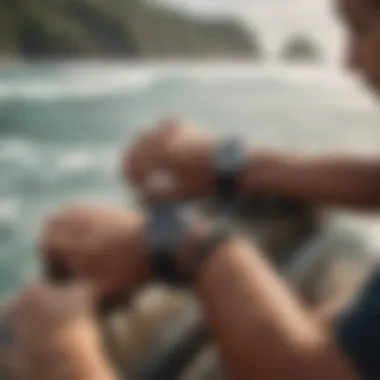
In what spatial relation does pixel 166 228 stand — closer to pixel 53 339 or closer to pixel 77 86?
pixel 53 339

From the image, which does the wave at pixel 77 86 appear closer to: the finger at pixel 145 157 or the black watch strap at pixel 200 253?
the finger at pixel 145 157

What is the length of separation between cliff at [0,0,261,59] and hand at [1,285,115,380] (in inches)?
12.7

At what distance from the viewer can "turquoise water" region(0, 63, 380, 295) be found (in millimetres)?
610

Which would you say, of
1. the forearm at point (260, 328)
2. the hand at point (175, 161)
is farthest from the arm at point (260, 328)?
the hand at point (175, 161)

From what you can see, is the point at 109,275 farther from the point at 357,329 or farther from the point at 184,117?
the point at 184,117

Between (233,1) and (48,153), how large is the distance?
0.76 feet

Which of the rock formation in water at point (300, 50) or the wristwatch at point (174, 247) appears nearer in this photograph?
the wristwatch at point (174, 247)

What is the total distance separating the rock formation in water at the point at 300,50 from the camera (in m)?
0.80

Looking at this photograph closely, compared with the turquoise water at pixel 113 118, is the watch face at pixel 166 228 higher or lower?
lower

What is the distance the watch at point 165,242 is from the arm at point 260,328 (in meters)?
0.02

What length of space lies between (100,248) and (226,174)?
7.4 inches

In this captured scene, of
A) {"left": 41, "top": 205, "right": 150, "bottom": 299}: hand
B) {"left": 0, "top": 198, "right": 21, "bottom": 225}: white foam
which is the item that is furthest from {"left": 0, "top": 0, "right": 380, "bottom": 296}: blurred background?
{"left": 41, "top": 205, "right": 150, "bottom": 299}: hand

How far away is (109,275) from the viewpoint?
0.45m

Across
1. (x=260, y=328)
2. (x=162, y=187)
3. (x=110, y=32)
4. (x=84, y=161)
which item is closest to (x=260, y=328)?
(x=260, y=328)
